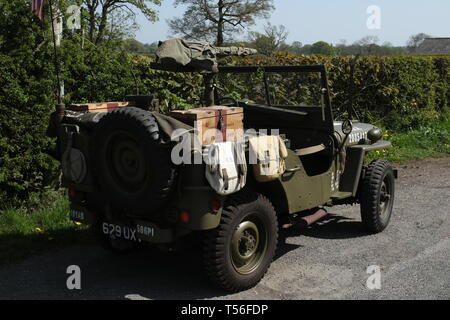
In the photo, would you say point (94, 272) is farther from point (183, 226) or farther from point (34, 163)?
point (34, 163)

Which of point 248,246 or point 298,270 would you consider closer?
point 248,246

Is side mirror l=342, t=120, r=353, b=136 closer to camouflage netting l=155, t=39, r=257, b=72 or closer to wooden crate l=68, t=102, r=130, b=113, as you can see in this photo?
camouflage netting l=155, t=39, r=257, b=72

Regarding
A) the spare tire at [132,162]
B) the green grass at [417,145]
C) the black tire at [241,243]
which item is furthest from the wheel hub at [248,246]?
the green grass at [417,145]

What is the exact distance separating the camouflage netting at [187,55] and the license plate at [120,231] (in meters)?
1.41

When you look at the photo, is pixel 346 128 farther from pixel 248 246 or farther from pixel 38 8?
pixel 38 8

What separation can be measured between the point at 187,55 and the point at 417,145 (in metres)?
7.95

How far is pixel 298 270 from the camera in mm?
4691

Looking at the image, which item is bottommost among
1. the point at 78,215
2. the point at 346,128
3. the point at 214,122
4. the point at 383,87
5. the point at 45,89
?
the point at 78,215

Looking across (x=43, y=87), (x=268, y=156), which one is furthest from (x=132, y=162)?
(x=43, y=87)

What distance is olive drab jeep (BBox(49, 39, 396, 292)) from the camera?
12.5 ft

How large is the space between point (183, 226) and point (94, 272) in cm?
123

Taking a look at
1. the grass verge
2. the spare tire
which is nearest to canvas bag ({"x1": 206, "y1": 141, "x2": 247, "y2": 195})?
the spare tire

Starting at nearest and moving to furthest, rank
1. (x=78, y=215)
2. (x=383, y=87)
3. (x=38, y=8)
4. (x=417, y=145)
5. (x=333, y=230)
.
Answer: (x=78, y=215), (x=38, y=8), (x=333, y=230), (x=417, y=145), (x=383, y=87)

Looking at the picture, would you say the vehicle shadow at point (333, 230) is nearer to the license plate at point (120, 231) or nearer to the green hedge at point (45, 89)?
the green hedge at point (45, 89)
